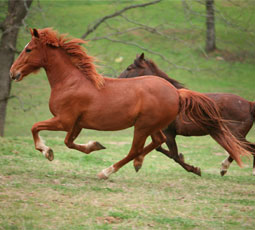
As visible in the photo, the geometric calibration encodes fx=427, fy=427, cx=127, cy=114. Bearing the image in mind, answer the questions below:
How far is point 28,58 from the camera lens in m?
6.41

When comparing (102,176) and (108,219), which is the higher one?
(108,219)

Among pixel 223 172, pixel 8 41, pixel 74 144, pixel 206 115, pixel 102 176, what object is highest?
pixel 206 115

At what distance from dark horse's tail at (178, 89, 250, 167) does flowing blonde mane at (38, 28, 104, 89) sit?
1.39 m

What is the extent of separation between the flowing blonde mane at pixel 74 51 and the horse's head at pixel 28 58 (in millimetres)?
106

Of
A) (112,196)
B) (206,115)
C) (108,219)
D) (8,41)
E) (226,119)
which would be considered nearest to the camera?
(108,219)

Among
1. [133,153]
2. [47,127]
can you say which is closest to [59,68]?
[47,127]

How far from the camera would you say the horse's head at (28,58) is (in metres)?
6.38

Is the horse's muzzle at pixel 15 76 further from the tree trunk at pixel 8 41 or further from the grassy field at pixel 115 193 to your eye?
the tree trunk at pixel 8 41

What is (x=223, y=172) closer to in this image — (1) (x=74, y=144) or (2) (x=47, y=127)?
(1) (x=74, y=144)

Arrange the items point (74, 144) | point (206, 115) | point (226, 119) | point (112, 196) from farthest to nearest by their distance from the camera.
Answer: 1. point (226, 119)
2. point (206, 115)
3. point (74, 144)
4. point (112, 196)

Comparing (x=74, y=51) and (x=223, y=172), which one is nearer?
(x=74, y=51)

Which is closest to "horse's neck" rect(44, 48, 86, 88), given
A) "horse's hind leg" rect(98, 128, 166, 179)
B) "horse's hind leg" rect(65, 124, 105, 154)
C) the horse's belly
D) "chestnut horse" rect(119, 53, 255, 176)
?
"horse's hind leg" rect(65, 124, 105, 154)

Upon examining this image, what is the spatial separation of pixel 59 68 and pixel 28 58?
0.48 m

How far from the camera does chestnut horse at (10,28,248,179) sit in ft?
20.6
